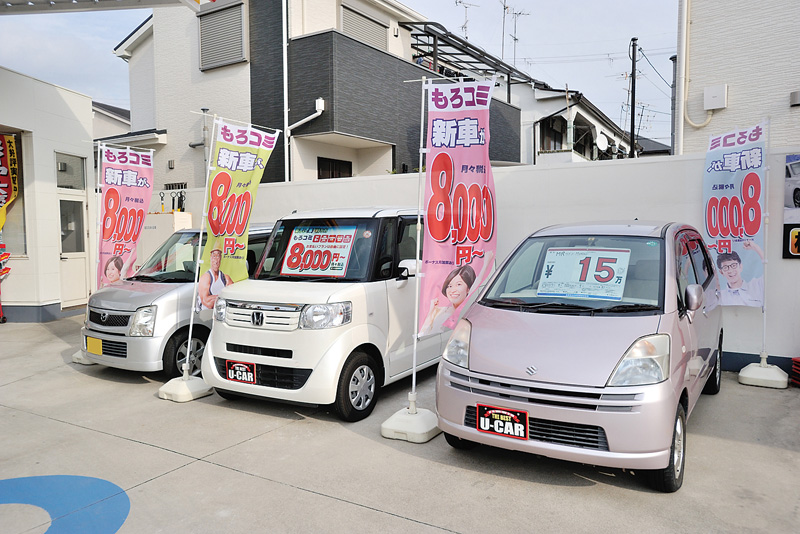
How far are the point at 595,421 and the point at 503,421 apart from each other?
1.79 ft

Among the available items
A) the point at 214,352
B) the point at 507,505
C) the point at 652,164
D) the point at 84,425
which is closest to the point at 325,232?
the point at 214,352

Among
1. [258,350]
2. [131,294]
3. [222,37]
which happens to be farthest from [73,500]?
[222,37]

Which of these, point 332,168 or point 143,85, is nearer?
point 332,168

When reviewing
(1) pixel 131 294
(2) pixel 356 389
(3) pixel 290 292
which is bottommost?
(2) pixel 356 389

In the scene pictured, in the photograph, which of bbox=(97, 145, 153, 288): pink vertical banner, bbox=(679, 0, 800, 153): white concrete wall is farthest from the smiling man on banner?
bbox=(679, 0, 800, 153): white concrete wall

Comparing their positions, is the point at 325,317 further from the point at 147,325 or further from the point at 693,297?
the point at 693,297

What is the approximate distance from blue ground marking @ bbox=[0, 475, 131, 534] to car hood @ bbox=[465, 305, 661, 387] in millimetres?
2361

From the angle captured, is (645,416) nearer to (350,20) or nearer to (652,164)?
(652,164)

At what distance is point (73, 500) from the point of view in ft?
11.4

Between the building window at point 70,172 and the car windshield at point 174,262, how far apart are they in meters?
4.93

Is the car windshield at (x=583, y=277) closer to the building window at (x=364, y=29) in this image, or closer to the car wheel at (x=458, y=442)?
the car wheel at (x=458, y=442)

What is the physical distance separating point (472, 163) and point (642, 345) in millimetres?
2199

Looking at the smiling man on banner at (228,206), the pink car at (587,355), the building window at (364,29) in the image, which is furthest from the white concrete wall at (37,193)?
the pink car at (587,355)

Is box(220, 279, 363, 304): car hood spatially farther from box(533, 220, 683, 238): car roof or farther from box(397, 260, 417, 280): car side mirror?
box(533, 220, 683, 238): car roof
